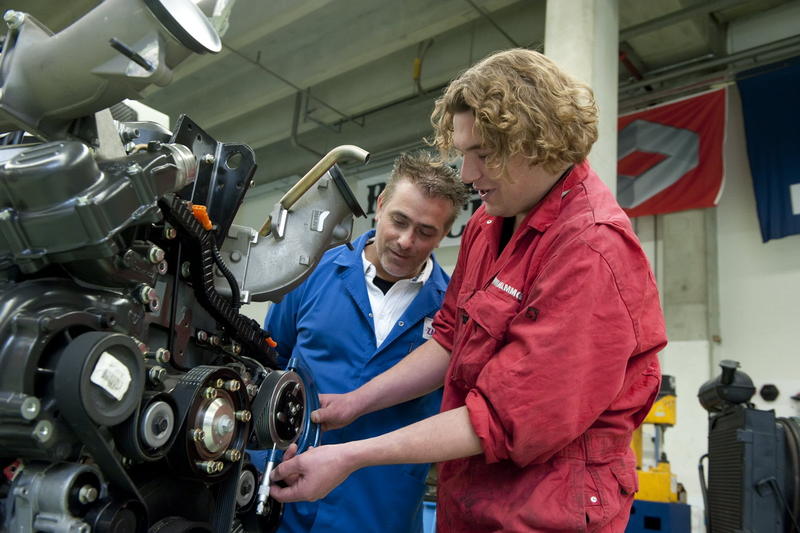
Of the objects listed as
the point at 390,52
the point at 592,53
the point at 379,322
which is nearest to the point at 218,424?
the point at 379,322

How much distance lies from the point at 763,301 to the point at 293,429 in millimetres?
4428

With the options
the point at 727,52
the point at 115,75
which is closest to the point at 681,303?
the point at 727,52

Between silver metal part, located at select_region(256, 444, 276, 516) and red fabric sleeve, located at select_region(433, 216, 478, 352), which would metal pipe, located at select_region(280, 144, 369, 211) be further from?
silver metal part, located at select_region(256, 444, 276, 516)

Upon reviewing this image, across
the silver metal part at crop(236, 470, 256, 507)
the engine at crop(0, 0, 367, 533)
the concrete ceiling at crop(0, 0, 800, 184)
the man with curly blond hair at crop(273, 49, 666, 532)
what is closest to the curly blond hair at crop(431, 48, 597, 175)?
the man with curly blond hair at crop(273, 49, 666, 532)

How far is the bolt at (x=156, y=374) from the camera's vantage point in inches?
31.9

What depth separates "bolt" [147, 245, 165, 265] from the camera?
33.7 inches

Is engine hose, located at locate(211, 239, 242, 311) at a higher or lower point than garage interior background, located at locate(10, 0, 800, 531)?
lower

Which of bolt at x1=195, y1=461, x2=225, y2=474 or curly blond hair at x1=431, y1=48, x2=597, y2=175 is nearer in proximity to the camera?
bolt at x1=195, y1=461, x2=225, y2=474

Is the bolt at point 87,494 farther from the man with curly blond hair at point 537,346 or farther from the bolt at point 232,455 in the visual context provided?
the man with curly blond hair at point 537,346

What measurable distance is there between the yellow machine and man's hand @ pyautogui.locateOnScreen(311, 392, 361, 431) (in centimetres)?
204

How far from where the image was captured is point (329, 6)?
4.86m

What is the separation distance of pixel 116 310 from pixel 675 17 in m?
4.46

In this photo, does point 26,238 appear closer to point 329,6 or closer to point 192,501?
point 192,501

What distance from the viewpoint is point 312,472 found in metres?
0.99
